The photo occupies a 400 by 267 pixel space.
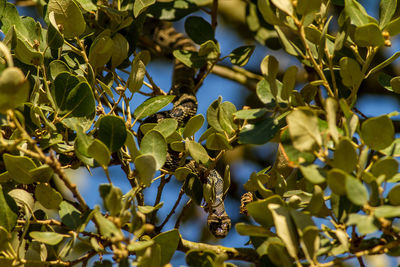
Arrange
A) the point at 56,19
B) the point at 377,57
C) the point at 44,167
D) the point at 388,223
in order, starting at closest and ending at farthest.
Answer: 1. the point at 388,223
2. the point at 44,167
3. the point at 56,19
4. the point at 377,57

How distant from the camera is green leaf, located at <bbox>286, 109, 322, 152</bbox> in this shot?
0.78 m

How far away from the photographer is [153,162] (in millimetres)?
866

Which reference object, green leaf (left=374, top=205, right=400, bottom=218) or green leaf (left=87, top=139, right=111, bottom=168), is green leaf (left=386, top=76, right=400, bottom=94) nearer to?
green leaf (left=374, top=205, right=400, bottom=218)

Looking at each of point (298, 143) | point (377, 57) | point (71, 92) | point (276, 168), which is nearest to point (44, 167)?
point (71, 92)

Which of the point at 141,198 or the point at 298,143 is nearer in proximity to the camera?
the point at 298,143

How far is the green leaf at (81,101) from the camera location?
3.33 feet

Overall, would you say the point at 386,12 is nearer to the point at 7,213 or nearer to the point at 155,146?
the point at 155,146

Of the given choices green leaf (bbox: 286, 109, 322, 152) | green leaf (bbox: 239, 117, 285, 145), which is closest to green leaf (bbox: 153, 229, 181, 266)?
green leaf (bbox: 239, 117, 285, 145)

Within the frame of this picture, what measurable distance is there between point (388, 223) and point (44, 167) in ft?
1.86

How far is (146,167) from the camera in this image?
873 millimetres

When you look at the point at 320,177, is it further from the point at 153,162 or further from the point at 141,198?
the point at 141,198

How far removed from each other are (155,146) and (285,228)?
27 centimetres

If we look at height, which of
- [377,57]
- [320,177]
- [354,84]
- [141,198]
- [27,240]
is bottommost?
[27,240]

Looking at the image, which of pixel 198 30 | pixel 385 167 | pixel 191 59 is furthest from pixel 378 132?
pixel 198 30
